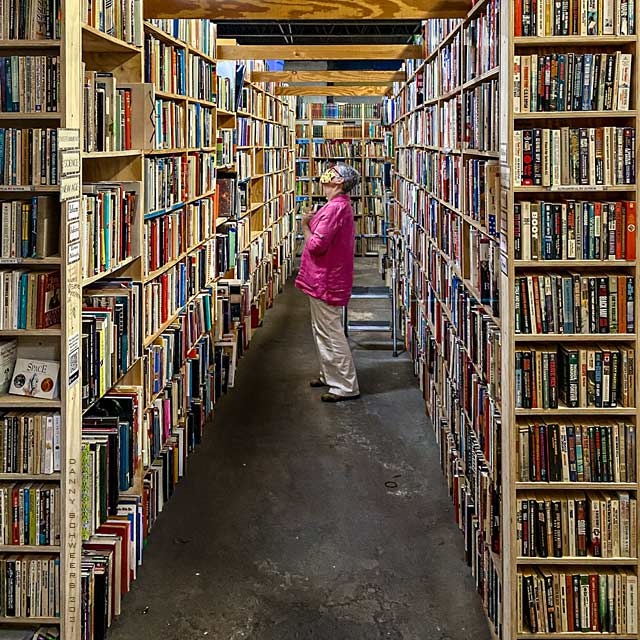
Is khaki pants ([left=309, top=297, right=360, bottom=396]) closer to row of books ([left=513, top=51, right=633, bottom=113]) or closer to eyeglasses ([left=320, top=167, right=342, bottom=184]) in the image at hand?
eyeglasses ([left=320, top=167, right=342, bottom=184])

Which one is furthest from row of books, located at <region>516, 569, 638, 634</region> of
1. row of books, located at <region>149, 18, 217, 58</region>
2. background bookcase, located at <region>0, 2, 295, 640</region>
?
row of books, located at <region>149, 18, 217, 58</region>

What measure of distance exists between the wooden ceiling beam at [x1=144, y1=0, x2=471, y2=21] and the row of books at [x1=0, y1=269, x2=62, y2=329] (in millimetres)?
1619

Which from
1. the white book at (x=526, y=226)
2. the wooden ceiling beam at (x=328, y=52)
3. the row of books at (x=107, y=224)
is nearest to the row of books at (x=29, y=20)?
the row of books at (x=107, y=224)

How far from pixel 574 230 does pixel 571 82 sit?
43 cm

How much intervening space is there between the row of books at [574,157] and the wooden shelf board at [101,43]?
4.51 feet

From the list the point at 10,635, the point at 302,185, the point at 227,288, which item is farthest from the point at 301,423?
the point at 302,185

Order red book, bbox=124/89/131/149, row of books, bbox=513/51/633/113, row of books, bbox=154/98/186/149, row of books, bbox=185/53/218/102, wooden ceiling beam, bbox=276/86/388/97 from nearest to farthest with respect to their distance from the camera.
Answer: row of books, bbox=513/51/633/113
red book, bbox=124/89/131/149
row of books, bbox=154/98/186/149
row of books, bbox=185/53/218/102
wooden ceiling beam, bbox=276/86/388/97

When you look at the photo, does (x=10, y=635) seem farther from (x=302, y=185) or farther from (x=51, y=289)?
(x=302, y=185)

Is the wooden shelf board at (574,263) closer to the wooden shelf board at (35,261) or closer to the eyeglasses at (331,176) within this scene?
the wooden shelf board at (35,261)

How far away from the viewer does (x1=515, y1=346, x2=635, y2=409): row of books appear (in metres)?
2.44

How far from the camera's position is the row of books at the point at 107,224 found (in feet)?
8.57

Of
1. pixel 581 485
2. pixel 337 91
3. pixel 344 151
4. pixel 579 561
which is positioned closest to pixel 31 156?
pixel 581 485

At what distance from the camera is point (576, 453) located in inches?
97.7

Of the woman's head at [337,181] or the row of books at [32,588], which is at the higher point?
the woman's head at [337,181]
